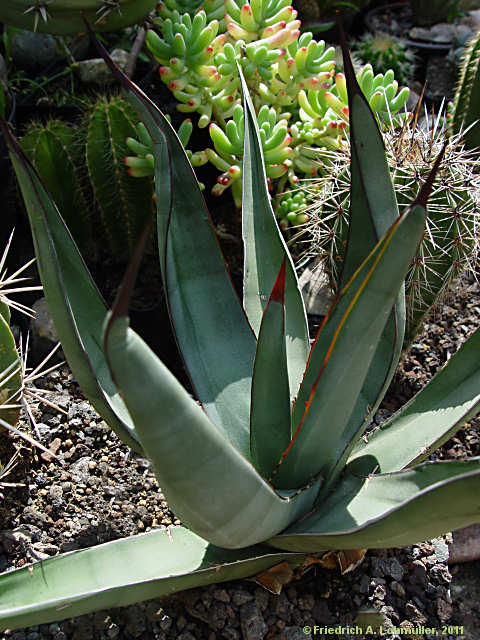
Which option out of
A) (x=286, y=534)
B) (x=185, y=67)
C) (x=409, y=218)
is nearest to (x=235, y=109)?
(x=185, y=67)

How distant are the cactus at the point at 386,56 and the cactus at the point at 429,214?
4.45 ft

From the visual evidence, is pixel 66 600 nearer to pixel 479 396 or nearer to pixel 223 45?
pixel 479 396

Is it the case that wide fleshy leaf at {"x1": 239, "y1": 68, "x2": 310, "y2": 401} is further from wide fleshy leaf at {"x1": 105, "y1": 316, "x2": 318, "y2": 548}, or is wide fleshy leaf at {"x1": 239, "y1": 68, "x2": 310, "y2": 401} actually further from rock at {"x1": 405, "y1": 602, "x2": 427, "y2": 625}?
rock at {"x1": 405, "y1": 602, "x2": 427, "y2": 625}

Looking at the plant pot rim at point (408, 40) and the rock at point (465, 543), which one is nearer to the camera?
the rock at point (465, 543)

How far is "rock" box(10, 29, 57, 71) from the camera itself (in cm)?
269

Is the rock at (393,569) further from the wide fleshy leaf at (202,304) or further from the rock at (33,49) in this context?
the rock at (33,49)

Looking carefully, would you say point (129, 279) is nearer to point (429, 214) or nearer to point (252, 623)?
point (252, 623)

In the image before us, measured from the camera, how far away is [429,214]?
5.43 ft

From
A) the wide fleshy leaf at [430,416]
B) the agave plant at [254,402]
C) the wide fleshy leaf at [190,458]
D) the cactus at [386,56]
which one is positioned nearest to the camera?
the wide fleshy leaf at [190,458]

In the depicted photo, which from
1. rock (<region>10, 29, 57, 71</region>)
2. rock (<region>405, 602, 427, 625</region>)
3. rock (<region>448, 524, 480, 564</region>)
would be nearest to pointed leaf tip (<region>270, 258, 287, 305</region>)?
rock (<region>405, 602, 427, 625</region>)

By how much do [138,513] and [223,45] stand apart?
1393 millimetres

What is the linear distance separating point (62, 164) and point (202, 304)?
3.21 ft

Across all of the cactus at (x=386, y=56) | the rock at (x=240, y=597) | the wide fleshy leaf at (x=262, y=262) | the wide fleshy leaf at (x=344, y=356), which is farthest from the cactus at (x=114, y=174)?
the cactus at (x=386, y=56)

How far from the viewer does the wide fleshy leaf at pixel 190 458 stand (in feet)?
2.40
